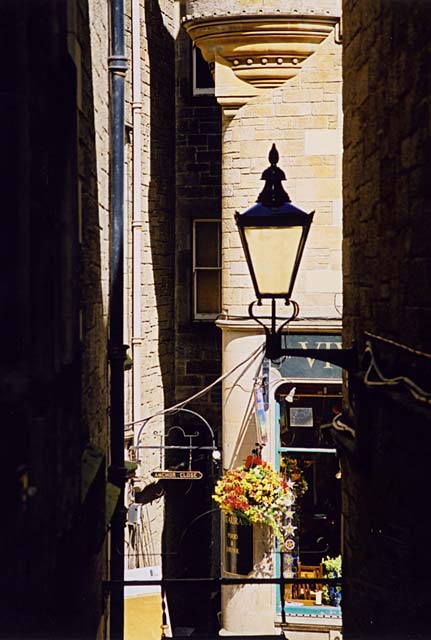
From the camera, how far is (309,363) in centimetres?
1388

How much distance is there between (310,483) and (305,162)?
3.59 m

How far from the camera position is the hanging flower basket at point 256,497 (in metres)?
13.1

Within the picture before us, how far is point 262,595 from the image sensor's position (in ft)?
45.0

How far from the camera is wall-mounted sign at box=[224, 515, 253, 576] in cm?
1375

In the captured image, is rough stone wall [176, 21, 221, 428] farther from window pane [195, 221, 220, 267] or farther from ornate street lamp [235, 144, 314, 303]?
ornate street lamp [235, 144, 314, 303]

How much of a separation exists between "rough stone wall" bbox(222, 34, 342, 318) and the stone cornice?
0.44 feet

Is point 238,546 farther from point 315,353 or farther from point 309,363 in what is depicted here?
point 315,353

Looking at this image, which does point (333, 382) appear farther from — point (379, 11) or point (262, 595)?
point (379, 11)

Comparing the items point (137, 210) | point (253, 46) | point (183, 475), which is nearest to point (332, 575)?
point (183, 475)

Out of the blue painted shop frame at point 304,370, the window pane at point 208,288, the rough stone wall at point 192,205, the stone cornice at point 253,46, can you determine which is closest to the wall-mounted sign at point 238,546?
the blue painted shop frame at point 304,370

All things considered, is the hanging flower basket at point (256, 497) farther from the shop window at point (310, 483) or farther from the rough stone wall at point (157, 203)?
the rough stone wall at point (157, 203)

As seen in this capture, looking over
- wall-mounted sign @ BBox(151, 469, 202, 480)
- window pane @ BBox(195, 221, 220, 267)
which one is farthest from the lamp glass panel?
window pane @ BBox(195, 221, 220, 267)

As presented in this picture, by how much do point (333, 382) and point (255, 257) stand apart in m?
7.50

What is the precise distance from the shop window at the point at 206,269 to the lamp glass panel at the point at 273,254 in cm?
1162
